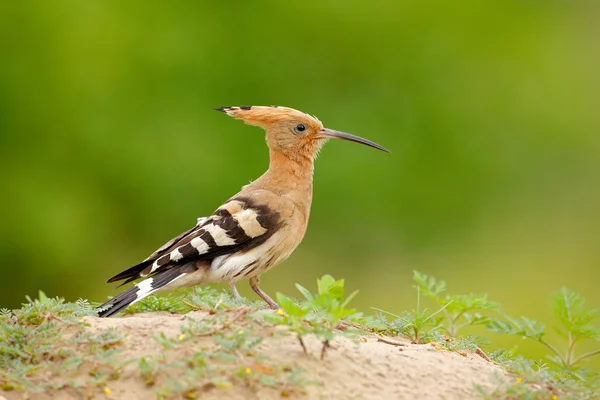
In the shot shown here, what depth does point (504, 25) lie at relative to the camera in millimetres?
9516

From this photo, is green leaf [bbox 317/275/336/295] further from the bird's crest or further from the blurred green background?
the blurred green background

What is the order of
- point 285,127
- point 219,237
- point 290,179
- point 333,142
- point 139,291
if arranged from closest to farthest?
point 139,291
point 219,237
point 290,179
point 285,127
point 333,142

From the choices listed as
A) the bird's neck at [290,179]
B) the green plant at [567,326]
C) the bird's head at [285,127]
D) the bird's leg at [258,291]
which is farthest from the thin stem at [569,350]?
the bird's head at [285,127]

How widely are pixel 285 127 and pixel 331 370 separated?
1.95m

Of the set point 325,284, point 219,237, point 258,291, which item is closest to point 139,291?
point 219,237

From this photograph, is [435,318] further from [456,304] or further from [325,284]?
[325,284]

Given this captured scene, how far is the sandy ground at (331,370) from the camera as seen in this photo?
2.78 m

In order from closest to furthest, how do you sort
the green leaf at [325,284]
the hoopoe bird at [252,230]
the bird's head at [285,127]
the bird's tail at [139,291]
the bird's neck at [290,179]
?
the green leaf at [325,284]
the bird's tail at [139,291]
the hoopoe bird at [252,230]
the bird's neck at [290,179]
the bird's head at [285,127]

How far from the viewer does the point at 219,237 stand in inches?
163

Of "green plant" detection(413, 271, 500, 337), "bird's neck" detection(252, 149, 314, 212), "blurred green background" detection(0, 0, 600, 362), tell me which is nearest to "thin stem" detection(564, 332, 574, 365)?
"green plant" detection(413, 271, 500, 337)

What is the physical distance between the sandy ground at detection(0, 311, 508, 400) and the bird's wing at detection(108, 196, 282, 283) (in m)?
0.75

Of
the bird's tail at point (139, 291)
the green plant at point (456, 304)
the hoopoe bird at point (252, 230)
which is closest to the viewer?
the bird's tail at point (139, 291)

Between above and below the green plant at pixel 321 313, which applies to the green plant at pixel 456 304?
above

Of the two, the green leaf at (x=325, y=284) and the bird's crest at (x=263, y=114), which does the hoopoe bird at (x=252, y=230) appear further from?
the green leaf at (x=325, y=284)
